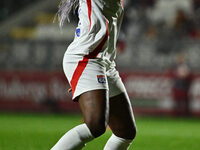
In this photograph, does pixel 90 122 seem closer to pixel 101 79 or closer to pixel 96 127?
pixel 96 127

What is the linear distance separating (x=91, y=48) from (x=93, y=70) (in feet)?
0.56

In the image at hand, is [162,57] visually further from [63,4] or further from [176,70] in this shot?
[63,4]

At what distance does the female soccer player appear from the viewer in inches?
141

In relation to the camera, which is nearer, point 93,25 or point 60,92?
point 93,25

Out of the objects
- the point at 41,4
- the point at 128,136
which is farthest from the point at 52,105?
the point at 128,136

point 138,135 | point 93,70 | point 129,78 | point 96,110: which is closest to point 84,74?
point 93,70

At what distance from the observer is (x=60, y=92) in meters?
14.2

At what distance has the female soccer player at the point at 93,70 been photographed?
141 inches

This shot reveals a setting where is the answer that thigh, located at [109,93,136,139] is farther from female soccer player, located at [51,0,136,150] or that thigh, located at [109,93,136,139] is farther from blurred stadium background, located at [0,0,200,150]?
blurred stadium background, located at [0,0,200,150]

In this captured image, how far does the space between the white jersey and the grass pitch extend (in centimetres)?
296

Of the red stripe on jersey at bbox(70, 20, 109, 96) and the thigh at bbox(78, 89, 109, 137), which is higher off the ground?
the red stripe on jersey at bbox(70, 20, 109, 96)

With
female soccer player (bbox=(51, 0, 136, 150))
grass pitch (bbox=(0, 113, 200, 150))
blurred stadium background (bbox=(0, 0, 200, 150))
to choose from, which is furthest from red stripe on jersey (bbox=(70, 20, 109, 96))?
blurred stadium background (bbox=(0, 0, 200, 150))

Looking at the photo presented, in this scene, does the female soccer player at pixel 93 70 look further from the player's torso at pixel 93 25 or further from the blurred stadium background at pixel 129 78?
the blurred stadium background at pixel 129 78

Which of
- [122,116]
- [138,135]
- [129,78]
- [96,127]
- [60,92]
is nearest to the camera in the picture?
[96,127]
